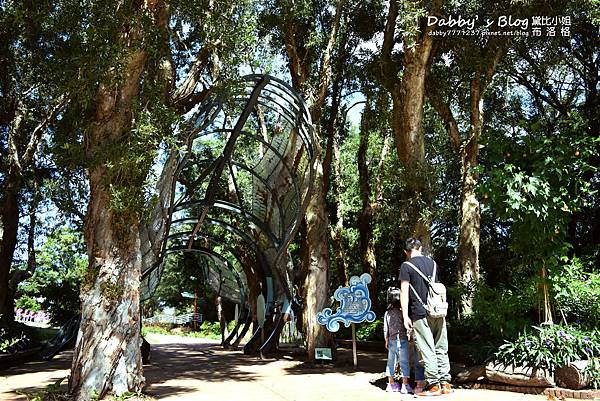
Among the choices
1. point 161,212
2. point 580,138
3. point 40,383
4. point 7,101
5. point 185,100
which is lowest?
point 40,383

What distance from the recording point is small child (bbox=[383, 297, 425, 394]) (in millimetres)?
6523

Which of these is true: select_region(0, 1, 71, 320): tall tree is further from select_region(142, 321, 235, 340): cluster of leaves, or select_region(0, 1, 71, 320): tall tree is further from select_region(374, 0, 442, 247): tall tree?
select_region(142, 321, 235, 340): cluster of leaves

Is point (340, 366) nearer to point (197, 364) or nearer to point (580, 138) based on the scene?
point (197, 364)

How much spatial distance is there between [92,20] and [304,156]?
688 cm

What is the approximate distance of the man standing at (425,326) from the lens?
5.91 metres

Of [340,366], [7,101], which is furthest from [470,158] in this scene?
[7,101]

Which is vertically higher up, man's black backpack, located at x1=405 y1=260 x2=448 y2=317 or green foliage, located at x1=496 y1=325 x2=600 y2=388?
man's black backpack, located at x1=405 y1=260 x2=448 y2=317

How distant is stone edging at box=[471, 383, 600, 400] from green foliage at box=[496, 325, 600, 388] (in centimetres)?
25

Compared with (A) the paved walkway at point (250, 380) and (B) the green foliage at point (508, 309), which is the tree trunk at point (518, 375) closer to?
(A) the paved walkway at point (250, 380)

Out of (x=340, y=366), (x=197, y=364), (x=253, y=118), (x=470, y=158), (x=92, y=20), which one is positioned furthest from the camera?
(x=253, y=118)

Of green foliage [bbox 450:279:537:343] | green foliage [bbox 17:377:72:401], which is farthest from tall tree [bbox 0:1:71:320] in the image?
green foliage [bbox 450:279:537:343]

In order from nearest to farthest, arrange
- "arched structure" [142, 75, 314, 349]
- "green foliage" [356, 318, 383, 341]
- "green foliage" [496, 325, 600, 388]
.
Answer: "green foliage" [496, 325, 600, 388] < "arched structure" [142, 75, 314, 349] < "green foliage" [356, 318, 383, 341]

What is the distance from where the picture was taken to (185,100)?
8500 millimetres

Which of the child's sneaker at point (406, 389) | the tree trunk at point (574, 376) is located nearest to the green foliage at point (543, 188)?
the tree trunk at point (574, 376)
